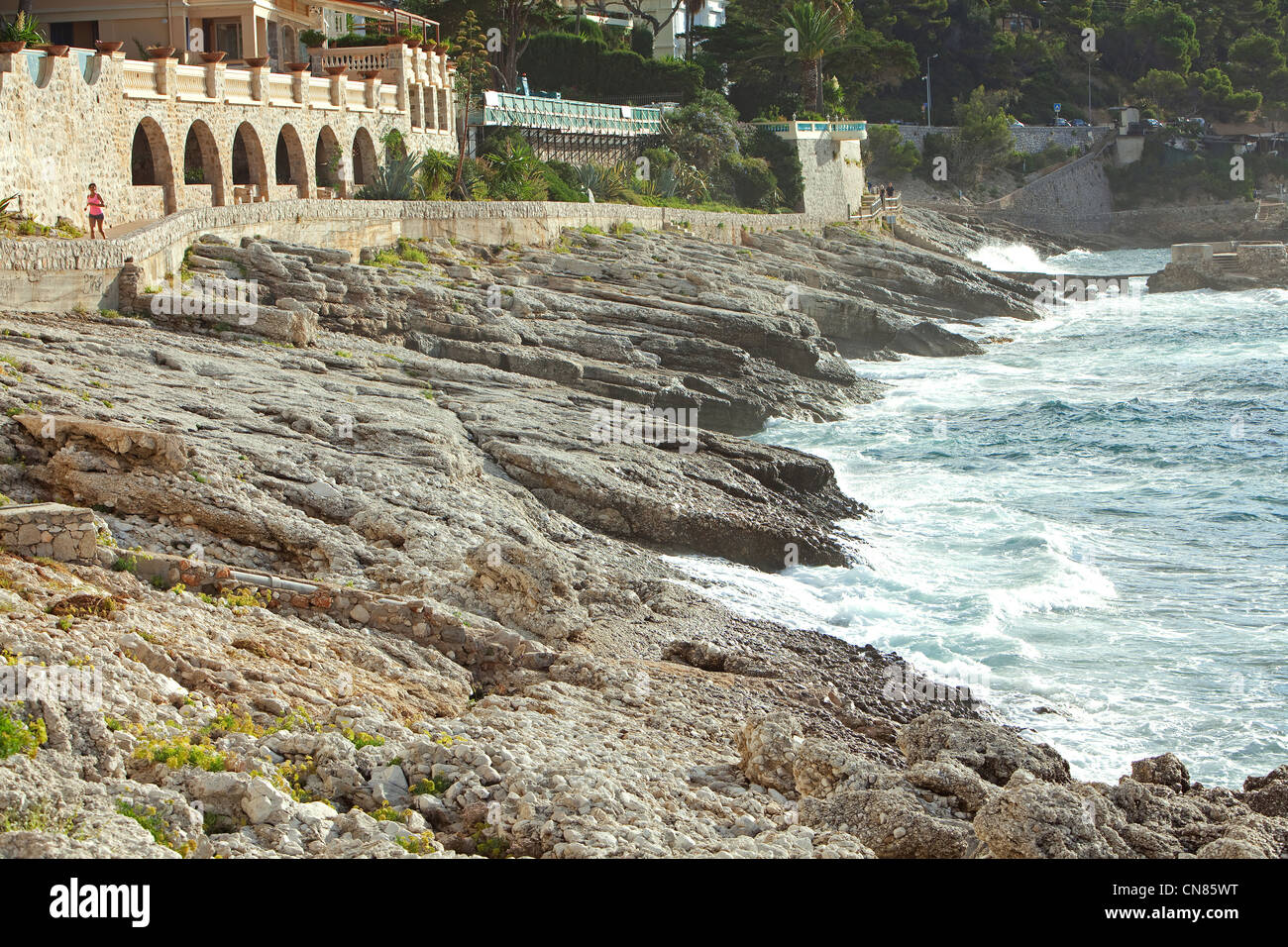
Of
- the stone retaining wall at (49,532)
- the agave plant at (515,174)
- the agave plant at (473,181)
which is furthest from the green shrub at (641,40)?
the stone retaining wall at (49,532)

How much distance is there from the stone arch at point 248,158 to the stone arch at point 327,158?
2.70 meters

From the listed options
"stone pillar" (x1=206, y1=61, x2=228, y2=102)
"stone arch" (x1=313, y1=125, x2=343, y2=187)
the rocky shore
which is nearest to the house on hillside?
"stone arch" (x1=313, y1=125, x2=343, y2=187)

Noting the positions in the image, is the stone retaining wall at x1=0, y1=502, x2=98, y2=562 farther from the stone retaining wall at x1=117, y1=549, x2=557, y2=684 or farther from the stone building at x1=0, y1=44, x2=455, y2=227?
the stone building at x1=0, y1=44, x2=455, y2=227

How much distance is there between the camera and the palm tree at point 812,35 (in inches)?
2415

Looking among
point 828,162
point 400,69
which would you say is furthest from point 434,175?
point 828,162

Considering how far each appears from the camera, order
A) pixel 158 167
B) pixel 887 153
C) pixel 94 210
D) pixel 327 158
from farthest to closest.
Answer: pixel 887 153 < pixel 327 158 < pixel 158 167 < pixel 94 210

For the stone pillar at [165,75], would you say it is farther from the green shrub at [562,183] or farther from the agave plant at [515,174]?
the green shrub at [562,183]

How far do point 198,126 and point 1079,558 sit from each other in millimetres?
22050

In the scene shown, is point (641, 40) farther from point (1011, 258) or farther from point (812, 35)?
point (1011, 258)

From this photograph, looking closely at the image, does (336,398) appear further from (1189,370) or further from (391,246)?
(1189,370)

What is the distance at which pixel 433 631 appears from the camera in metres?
12.4

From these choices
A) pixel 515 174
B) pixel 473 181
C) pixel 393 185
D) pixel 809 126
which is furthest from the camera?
pixel 809 126

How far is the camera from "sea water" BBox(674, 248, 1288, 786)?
14.5m

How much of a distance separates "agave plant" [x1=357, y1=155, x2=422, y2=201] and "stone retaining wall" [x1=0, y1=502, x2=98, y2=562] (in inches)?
941
